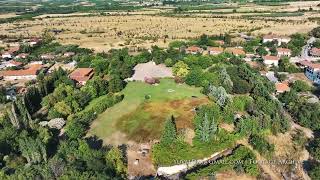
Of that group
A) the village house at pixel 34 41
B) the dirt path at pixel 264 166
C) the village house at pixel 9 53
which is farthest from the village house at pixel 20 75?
the dirt path at pixel 264 166

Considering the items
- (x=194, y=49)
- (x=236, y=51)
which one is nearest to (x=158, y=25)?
(x=194, y=49)

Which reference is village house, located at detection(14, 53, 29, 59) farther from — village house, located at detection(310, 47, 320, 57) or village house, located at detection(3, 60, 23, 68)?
village house, located at detection(310, 47, 320, 57)

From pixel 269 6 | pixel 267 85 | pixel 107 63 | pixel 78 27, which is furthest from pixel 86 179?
pixel 269 6

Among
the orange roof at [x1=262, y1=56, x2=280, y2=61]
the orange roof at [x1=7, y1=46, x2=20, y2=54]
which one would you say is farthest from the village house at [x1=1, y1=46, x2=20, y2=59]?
the orange roof at [x1=262, y1=56, x2=280, y2=61]

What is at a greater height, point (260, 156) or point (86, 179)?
point (86, 179)

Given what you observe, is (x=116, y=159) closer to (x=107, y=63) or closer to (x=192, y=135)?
(x=192, y=135)

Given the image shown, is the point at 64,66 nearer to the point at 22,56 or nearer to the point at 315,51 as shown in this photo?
the point at 22,56
